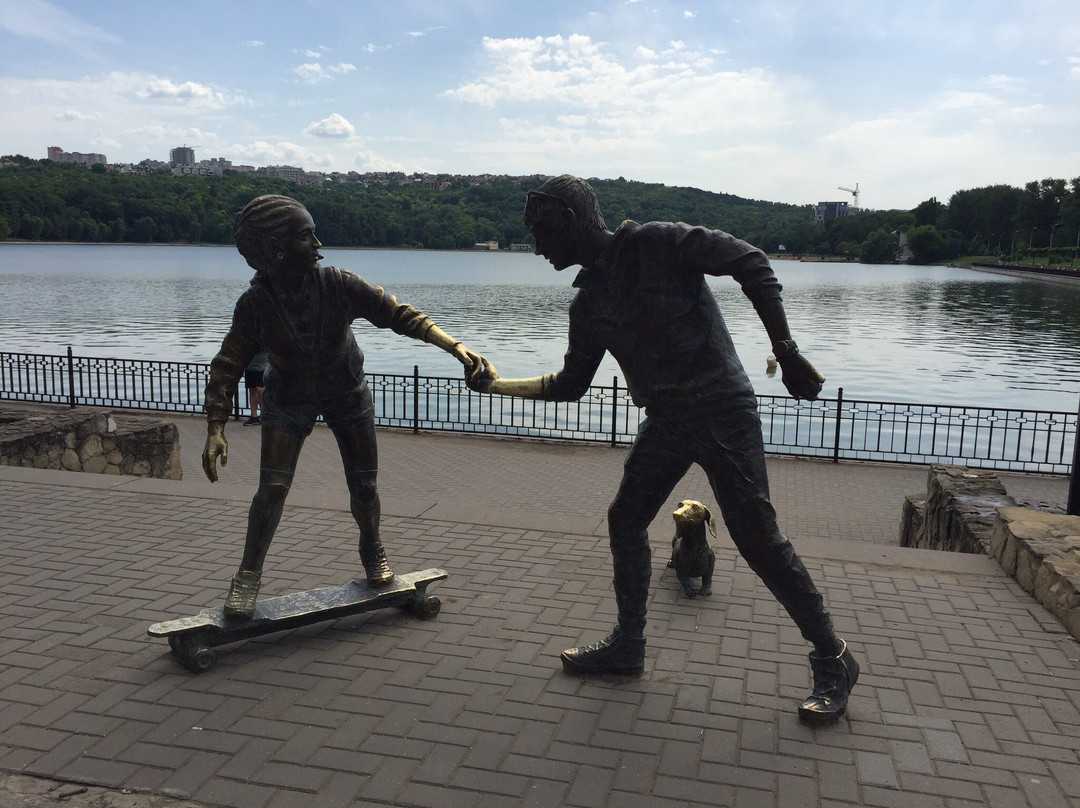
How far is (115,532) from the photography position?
648 cm

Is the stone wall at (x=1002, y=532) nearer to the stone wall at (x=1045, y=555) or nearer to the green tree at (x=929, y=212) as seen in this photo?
the stone wall at (x=1045, y=555)

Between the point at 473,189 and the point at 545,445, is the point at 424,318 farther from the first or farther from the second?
the point at 473,189

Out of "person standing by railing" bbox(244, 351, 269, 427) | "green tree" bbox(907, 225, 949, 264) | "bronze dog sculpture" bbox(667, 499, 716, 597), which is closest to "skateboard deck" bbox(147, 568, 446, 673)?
"bronze dog sculpture" bbox(667, 499, 716, 597)

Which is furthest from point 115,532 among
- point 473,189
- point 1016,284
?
point 1016,284

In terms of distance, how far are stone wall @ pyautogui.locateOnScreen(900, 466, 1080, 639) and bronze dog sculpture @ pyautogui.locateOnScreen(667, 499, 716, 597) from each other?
196 centimetres

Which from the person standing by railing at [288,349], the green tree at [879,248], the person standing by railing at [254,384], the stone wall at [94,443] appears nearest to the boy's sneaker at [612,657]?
the person standing by railing at [288,349]

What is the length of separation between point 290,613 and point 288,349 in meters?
1.40

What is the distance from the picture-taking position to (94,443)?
10.1m

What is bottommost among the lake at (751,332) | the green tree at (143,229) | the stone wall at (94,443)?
the lake at (751,332)

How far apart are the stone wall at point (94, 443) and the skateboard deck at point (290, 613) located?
542cm

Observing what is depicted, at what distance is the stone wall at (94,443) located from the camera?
31.2 ft

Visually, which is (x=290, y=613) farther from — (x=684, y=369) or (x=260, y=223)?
(x=684, y=369)

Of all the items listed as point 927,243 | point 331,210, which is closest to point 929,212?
point 927,243

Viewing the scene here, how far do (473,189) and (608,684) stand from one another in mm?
81348
